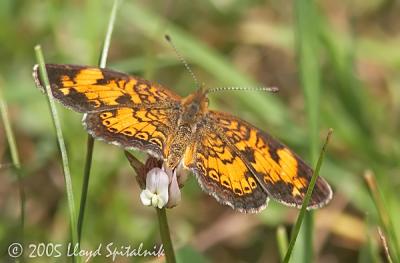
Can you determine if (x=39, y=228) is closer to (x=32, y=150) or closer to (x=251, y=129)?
(x=32, y=150)

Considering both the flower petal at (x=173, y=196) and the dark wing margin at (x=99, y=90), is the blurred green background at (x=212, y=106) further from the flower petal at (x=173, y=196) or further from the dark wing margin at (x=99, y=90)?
the flower petal at (x=173, y=196)

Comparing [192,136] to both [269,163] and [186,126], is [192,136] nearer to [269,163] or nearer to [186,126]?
[186,126]

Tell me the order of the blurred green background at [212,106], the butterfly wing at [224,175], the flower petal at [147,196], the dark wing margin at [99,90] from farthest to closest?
the blurred green background at [212,106]
the dark wing margin at [99,90]
the butterfly wing at [224,175]
the flower petal at [147,196]

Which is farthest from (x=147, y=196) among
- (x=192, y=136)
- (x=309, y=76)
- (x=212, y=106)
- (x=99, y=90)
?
(x=212, y=106)

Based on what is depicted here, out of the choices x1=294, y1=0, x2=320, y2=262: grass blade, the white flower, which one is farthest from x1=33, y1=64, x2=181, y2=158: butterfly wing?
x1=294, y1=0, x2=320, y2=262: grass blade

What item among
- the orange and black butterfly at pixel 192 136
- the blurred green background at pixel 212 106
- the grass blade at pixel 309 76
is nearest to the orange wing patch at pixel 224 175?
the orange and black butterfly at pixel 192 136

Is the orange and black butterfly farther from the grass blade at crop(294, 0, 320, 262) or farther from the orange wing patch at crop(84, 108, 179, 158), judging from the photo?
the grass blade at crop(294, 0, 320, 262)
